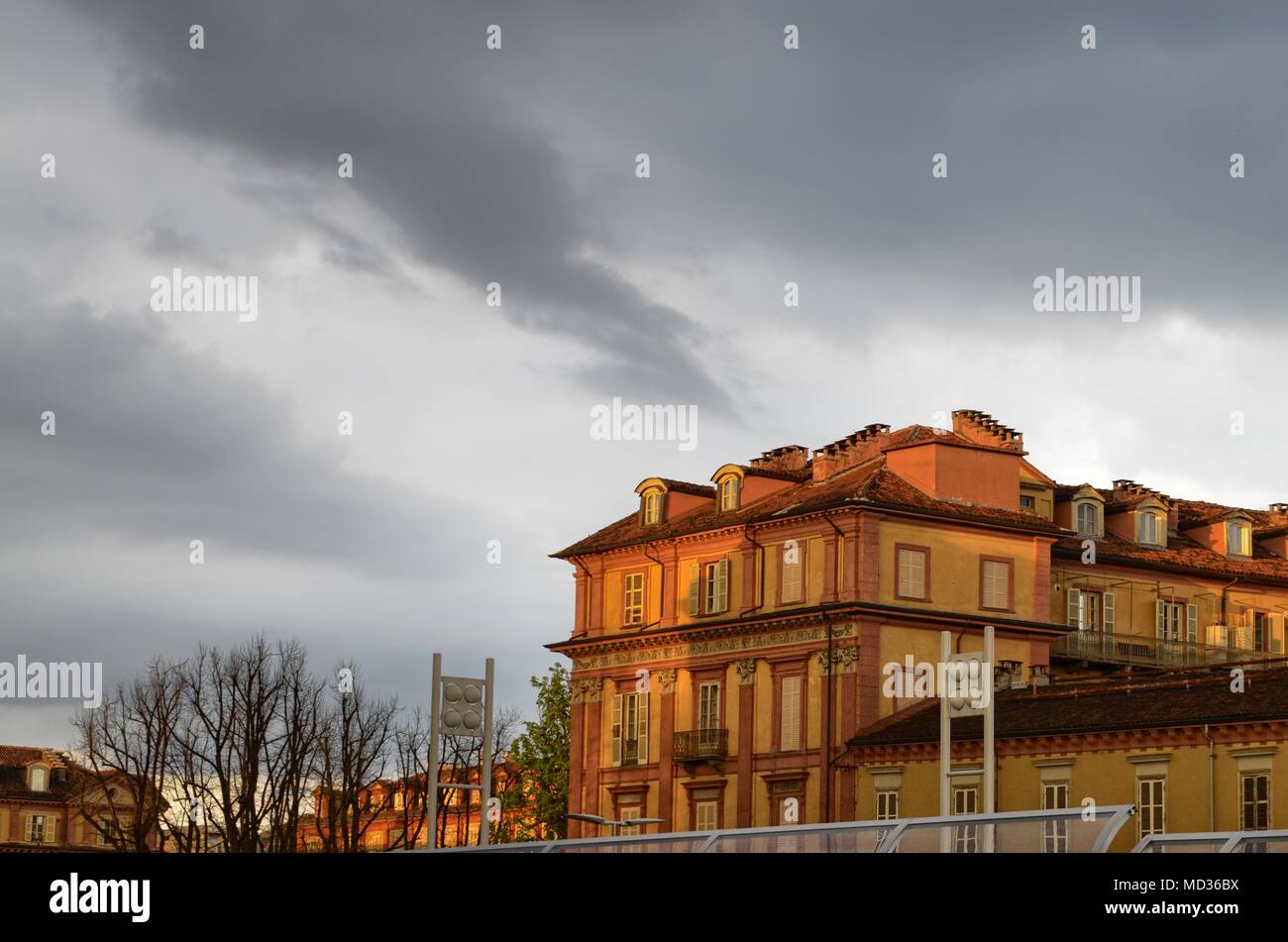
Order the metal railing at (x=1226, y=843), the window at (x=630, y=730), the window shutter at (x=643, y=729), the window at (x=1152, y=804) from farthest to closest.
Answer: the window at (x=630, y=730) < the window shutter at (x=643, y=729) < the window at (x=1152, y=804) < the metal railing at (x=1226, y=843)

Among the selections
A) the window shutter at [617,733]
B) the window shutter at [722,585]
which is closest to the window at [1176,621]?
the window shutter at [722,585]

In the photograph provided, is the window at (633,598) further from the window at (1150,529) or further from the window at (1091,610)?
the window at (1150,529)

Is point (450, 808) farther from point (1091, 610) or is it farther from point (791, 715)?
point (1091, 610)

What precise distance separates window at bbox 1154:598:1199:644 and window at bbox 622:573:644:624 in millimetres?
18968

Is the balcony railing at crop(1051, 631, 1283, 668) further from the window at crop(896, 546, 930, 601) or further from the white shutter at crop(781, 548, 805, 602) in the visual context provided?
the white shutter at crop(781, 548, 805, 602)

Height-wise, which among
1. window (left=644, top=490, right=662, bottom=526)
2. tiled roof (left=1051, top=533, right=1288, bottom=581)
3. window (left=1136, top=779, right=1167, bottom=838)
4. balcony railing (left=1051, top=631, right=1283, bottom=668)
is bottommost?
window (left=1136, top=779, right=1167, bottom=838)

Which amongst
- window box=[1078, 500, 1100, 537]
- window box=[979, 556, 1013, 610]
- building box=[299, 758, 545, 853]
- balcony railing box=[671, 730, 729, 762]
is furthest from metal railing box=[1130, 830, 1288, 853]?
window box=[1078, 500, 1100, 537]

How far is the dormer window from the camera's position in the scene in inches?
3191

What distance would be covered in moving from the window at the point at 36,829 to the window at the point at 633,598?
6998cm

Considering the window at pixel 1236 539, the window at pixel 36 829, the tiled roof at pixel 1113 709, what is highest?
the window at pixel 1236 539

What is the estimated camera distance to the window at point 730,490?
250 feet

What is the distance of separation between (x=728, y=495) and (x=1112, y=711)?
69.2 ft
